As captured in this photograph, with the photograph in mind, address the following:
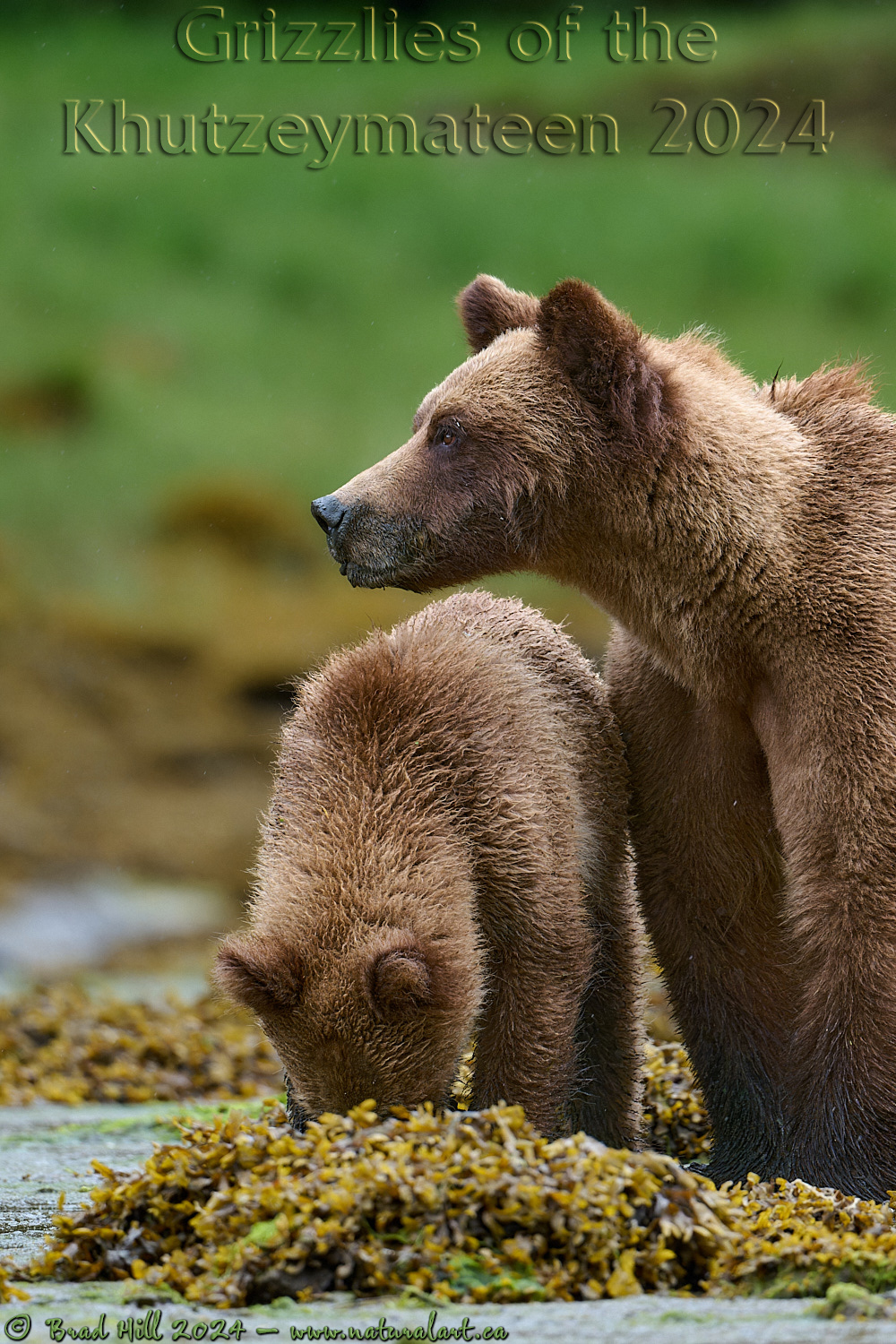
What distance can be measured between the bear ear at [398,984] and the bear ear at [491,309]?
2.57 metres

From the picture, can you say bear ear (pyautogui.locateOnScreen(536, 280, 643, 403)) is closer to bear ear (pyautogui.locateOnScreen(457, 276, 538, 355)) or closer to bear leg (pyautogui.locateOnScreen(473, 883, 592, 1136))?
bear ear (pyautogui.locateOnScreen(457, 276, 538, 355))

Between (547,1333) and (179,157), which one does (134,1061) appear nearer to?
(547,1333)

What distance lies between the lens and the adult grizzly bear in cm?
555

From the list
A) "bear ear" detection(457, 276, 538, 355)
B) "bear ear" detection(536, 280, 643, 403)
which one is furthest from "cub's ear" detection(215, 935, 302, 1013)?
"bear ear" detection(457, 276, 538, 355)

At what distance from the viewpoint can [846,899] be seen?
5.54m

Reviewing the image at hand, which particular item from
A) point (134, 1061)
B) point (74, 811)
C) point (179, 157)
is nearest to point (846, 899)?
point (134, 1061)

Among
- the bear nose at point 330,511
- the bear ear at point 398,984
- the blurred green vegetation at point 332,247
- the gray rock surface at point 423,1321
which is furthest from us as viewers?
the blurred green vegetation at point 332,247

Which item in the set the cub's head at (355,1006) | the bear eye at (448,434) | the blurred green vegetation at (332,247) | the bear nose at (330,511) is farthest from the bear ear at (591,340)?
the blurred green vegetation at (332,247)

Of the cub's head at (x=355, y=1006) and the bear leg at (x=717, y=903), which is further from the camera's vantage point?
the bear leg at (x=717, y=903)

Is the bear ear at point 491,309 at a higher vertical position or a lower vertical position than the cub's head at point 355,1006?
higher

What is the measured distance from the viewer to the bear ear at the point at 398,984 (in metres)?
4.94

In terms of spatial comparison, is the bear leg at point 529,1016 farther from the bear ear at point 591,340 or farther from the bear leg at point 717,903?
the bear ear at point 591,340

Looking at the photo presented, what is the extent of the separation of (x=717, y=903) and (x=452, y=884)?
137 cm

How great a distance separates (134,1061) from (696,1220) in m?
6.00
